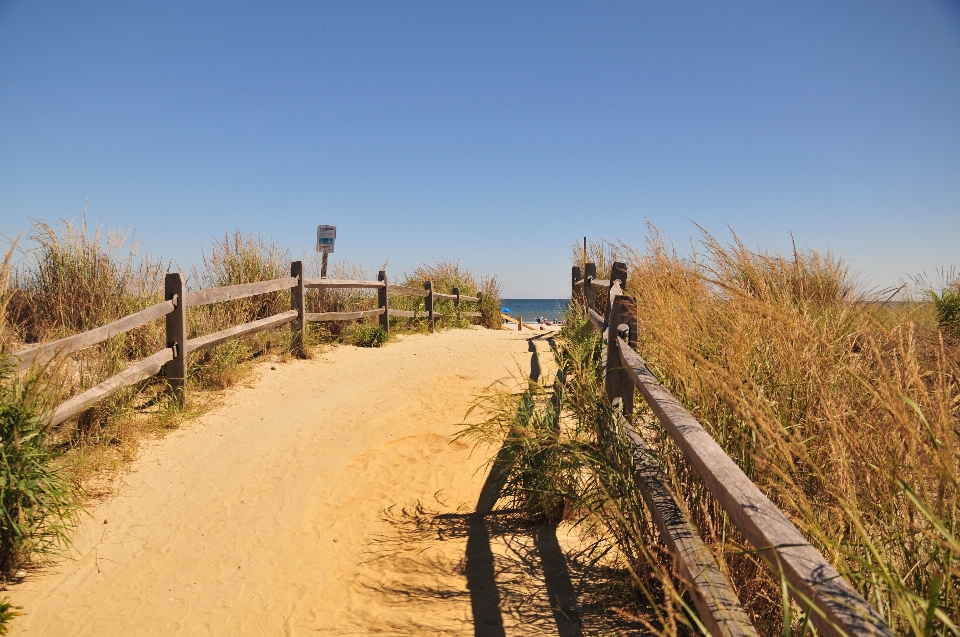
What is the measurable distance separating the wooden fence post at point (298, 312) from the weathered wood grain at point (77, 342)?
3.14 meters

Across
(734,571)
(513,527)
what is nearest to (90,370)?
(513,527)

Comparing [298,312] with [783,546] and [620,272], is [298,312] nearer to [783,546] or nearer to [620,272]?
[620,272]

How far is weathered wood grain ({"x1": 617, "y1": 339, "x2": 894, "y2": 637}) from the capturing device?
1.36m

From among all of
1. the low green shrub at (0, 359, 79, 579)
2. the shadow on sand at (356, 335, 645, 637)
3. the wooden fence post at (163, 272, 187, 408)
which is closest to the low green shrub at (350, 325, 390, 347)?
the wooden fence post at (163, 272, 187, 408)

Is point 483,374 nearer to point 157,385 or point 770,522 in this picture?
point 157,385

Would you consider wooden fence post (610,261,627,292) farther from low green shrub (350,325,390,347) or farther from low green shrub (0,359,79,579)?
low green shrub (350,325,390,347)

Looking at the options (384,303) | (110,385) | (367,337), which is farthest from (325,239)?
(110,385)

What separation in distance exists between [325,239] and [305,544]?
9323 mm

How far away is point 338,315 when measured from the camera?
11797 mm

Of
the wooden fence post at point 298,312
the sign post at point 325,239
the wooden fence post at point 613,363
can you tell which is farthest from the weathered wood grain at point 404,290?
the wooden fence post at point 613,363

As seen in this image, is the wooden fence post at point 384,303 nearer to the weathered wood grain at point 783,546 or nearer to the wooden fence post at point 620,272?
the wooden fence post at point 620,272

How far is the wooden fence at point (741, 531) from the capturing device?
→ 142 cm

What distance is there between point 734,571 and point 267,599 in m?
2.65

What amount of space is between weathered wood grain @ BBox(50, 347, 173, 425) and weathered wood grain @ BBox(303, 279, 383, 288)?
394cm
